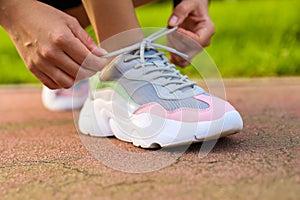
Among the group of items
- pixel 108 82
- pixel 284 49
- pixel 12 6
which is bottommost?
pixel 284 49

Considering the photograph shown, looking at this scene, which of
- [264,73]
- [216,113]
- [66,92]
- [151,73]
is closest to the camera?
[216,113]

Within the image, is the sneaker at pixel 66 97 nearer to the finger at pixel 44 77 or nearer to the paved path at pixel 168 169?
the paved path at pixel 168 169

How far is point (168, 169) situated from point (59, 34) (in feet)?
1.16

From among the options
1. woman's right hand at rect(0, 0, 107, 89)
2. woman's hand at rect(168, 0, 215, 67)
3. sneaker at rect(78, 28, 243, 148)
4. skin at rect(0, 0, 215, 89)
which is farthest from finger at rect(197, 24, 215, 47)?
woman's right hand at rect(0, 0, 107, 89)

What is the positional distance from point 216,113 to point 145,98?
0.58 feet

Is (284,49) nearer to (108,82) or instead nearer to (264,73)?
(264,73)

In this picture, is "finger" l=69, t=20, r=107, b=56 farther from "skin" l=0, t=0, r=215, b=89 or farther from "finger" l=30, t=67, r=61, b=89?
"finger" l=30, t=67, r=61, b=89

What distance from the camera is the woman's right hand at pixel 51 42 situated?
1.01 meters

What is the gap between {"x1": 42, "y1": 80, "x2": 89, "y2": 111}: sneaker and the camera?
5.49 ft

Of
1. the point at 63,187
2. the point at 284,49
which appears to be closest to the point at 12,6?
the point at 63,187

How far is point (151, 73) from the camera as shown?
44.6 inches

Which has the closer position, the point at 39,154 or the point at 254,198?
the point at 254,198

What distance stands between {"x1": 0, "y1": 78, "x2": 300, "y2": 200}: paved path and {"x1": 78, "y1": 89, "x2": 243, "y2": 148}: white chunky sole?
Result: 3 centimetres

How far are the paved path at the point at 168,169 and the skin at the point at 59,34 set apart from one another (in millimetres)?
179
